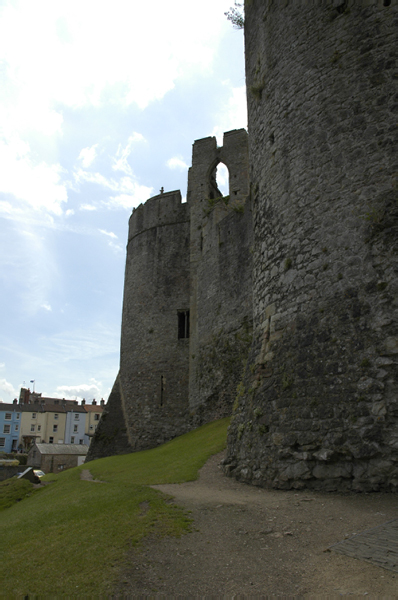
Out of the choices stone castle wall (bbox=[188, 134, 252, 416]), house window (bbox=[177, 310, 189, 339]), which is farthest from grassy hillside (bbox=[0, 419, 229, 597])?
house window (bbox=[177, 310, 189, 339])

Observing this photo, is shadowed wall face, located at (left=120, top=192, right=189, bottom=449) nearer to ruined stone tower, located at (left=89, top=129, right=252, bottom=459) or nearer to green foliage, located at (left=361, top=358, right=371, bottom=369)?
ruined stone tower, located at (left=89, top=129, right=252, bottom=459)

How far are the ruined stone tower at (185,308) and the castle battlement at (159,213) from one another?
0.21 ft

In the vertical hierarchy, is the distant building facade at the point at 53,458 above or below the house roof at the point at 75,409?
below

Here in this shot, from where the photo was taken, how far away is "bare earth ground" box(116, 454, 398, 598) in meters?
3.59

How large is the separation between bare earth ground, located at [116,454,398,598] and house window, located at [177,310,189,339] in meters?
15.0

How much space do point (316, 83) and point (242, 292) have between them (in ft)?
28.7

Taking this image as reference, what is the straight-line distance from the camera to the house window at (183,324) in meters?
21.5

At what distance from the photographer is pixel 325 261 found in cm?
754

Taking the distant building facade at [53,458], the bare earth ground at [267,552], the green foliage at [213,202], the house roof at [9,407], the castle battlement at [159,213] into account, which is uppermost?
→ the castle battlement at [159,213]

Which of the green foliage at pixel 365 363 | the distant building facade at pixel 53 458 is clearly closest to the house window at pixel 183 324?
the green foliage at pixel 365 363

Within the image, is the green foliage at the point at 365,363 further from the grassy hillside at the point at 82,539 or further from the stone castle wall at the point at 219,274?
the stone castle wall at the point at 219,274

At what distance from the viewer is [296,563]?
4.02 meters

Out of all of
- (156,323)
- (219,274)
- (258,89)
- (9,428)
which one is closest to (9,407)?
(9,428)

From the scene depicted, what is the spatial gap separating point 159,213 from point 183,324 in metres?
6.90
